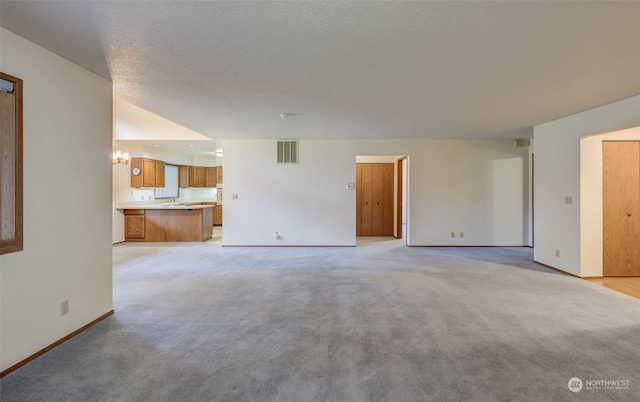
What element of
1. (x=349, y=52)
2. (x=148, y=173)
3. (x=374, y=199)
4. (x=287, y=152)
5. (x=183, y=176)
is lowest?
(x=374, y=199)

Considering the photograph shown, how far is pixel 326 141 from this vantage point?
250 inches

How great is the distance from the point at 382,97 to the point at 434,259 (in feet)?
10.5

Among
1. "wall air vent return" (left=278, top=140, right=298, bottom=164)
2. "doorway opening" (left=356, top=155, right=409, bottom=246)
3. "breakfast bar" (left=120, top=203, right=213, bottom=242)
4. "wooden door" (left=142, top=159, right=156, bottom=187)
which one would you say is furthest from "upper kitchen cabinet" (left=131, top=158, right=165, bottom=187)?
"doorway opening" (left=356, top=155, right=409, bottom=246)

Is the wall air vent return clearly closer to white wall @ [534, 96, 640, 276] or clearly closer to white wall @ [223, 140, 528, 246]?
white wall @ [223, 140, 528, 246]

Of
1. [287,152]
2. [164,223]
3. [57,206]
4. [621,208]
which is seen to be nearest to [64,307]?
[57,206]

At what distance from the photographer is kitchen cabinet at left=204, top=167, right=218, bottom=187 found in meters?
10.0

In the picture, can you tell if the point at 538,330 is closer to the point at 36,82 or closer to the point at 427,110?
the point at 427,110

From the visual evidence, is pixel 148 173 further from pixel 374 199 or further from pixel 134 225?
pixel 374 199

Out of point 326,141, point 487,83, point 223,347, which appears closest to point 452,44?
point 487,83

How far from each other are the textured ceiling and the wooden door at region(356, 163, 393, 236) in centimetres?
392

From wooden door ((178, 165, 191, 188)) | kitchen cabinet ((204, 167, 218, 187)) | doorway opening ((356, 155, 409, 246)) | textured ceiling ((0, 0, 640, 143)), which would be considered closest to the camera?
textured ceiling ((0, 0, 640, 143))

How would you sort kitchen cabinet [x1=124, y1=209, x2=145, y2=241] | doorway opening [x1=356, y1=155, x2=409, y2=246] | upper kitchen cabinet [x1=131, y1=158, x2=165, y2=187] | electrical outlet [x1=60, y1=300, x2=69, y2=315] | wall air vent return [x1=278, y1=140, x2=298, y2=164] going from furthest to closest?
doorway opening [x1=356, y1=155, x2=409, y2=246] → upper kitchen cabinet [x1=131, y1=158, x2=165, y2=187] → kitchen cabinet [x1=124, y1=209, x2=145, y2=241] → wall air vent return [x1=278, y1=140, x2=298, y2=164] → electrical outlet [x1=60, y1=300, x2=69, y2=315]

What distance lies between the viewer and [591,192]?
4074 mm

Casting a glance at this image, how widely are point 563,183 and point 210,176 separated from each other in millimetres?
9521
